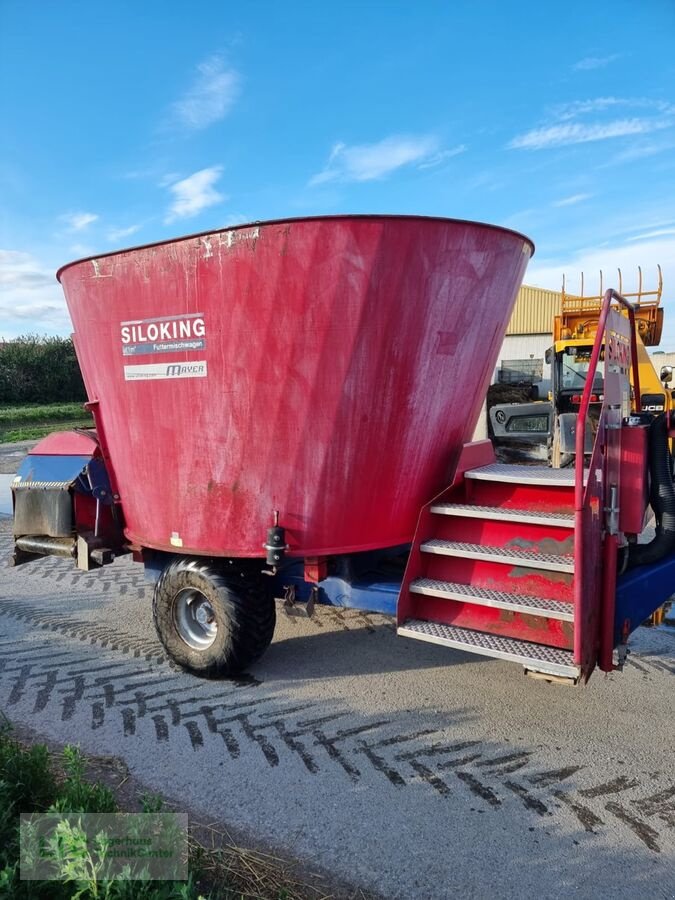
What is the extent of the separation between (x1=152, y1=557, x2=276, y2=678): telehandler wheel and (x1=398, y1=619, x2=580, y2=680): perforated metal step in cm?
98

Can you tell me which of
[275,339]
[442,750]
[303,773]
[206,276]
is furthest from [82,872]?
[206,276]

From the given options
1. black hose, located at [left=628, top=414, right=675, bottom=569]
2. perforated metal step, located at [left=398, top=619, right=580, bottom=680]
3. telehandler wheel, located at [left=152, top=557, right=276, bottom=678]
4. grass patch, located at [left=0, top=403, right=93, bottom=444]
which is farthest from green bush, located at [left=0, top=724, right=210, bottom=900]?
grass patch, located at [left=0, top=403, right=93, bottom=444]

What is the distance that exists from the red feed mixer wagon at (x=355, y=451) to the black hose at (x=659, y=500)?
11mm

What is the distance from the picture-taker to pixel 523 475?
3730mm

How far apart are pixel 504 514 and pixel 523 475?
0.39 meters

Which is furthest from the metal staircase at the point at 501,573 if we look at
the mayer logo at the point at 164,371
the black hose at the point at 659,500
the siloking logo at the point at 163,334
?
the siloking logo at the point at 163,334

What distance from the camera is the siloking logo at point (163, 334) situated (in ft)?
11.8

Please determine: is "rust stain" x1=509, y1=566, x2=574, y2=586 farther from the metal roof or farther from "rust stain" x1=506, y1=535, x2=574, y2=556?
the metal roof

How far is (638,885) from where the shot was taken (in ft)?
7.53

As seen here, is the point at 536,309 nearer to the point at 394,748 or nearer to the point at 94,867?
the point at 394,748

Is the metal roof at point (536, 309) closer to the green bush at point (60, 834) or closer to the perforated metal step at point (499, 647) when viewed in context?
the perforated metal step at point (499, 647)

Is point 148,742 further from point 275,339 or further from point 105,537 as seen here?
point 275,339

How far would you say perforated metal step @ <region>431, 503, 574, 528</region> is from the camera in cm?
323

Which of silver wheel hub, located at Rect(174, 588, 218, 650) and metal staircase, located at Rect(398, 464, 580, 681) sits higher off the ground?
metal staircase, located at Rect(398, 464, 580, 681)
